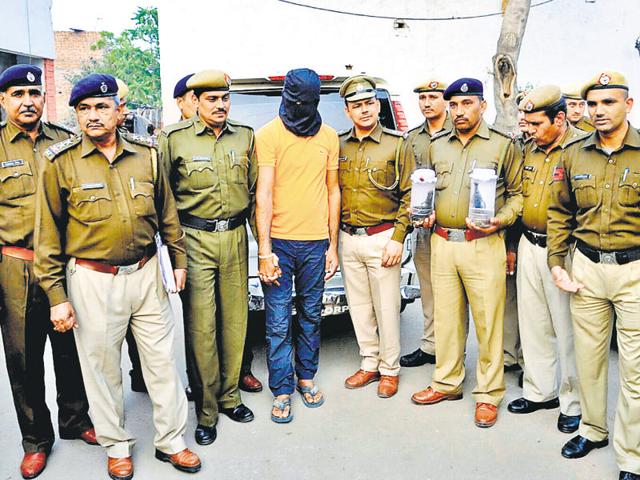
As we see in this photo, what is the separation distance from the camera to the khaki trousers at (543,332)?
13.1ft

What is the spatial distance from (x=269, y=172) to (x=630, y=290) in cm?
221

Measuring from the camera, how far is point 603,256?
3.43 metres

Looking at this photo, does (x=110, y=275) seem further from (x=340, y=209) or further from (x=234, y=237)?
(x=340, y=209)

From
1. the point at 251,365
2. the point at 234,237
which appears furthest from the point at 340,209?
the point at 251,365

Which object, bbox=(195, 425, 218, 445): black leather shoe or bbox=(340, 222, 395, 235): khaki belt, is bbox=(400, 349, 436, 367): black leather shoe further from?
bbox=(195, 425, 218, 445): black leather shoe

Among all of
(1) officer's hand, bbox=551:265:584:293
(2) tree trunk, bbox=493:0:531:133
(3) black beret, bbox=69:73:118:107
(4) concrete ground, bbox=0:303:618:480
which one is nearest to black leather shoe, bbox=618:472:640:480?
(4) concrete ground, bbox=0:303:618:480

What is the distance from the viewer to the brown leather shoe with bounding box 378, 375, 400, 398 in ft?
14.8

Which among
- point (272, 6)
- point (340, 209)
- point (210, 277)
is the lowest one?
point (210, 277)

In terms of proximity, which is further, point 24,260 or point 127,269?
point 24,260

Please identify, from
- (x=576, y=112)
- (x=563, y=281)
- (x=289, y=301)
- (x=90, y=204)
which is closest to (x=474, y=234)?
(x=563, y=281)

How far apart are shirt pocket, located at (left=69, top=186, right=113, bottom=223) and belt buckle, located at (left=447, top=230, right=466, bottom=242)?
215 centimetres

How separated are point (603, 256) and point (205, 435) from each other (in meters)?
2.57

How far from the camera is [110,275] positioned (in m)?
3.36

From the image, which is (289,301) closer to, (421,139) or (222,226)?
(222,226)
